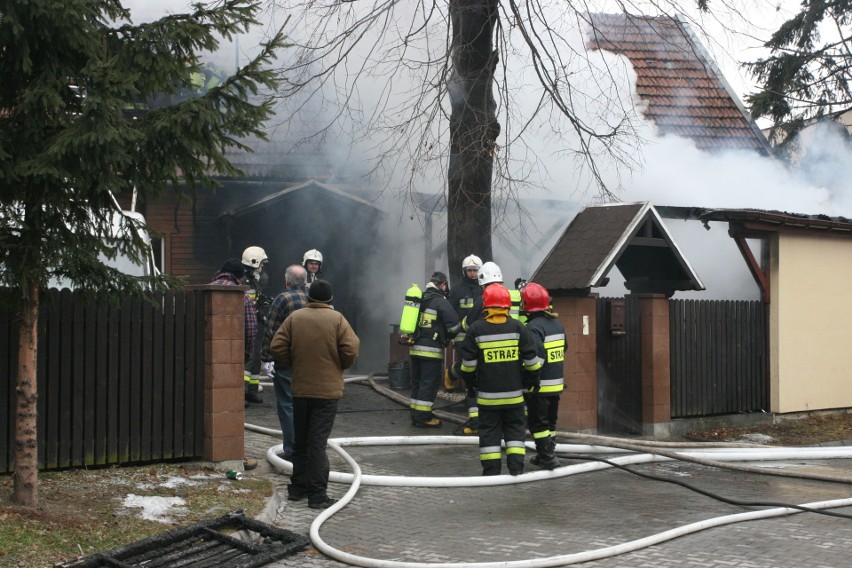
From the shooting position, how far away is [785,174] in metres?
19.8

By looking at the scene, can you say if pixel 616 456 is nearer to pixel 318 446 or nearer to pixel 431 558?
pixel 318 446

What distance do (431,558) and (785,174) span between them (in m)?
16.0

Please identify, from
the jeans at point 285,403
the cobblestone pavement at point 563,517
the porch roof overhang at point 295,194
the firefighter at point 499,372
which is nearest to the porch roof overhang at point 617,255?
the cobblestone pavement at point 563,517

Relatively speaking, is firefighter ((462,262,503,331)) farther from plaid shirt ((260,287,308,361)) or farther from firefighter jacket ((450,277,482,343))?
plaid shirt ((260,287,308,361))

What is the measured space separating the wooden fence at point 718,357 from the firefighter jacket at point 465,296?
2.53 m

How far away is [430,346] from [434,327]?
21 cm

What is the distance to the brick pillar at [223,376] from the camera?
27.0 feet

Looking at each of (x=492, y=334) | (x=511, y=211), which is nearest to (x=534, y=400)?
(x=492, y=334)

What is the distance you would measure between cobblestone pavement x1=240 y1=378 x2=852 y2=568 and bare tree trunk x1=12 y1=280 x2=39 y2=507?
1539 mm

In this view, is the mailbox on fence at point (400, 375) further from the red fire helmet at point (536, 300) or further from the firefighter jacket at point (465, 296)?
the red fire helmet at point (536, 300)

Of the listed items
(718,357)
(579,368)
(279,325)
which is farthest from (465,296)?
(718,357)

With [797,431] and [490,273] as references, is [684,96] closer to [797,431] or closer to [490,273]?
[797,431]

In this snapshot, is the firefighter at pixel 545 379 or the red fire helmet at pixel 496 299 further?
the firefighter at pixel 545 379

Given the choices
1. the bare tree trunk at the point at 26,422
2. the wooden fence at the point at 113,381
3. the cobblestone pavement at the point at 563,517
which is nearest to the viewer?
the cobblestone pavement at the point at 563,517
